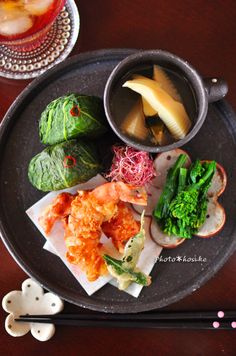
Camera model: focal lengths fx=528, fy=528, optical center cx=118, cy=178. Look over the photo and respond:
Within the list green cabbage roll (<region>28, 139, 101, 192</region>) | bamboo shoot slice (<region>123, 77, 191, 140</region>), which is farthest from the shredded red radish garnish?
bamboo shoot slice (<region>123, 77, 191, 140</region>)

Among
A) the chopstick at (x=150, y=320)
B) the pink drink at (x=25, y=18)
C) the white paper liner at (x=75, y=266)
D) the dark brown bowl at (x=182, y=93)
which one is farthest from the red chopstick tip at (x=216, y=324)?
the pink drink at (x=25, y=18)

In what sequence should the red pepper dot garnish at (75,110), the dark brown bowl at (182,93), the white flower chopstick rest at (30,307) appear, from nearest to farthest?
the dark brown bowl at (182,93), the red pepper dot garnish at (75,110), the white flower chopstick rest at (30,307)

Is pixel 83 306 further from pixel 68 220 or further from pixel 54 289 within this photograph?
pixel 68 220

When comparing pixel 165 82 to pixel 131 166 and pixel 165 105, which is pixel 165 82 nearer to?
pixel 165 105

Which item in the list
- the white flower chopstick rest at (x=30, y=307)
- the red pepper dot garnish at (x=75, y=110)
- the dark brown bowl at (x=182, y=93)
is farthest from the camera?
the white flower chopstick rest at (x=30, y=307)

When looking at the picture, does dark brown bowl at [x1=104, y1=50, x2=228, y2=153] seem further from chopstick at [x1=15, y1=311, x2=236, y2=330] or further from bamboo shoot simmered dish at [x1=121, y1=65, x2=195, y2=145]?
chopstick at [x1=15, y1=311, x2=236, y2=330]

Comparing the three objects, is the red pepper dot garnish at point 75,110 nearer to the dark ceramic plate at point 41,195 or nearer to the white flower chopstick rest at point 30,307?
the dark ceramic plate at point 41,195

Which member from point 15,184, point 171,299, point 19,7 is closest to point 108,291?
point 171,299
